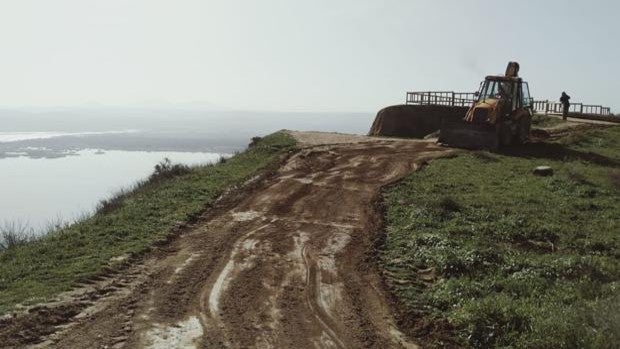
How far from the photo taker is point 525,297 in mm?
10055

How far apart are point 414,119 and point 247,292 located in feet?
133

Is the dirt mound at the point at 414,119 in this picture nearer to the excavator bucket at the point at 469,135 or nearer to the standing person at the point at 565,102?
the standing person at the point at 565,102

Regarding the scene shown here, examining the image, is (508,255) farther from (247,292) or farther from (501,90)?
(501,90)

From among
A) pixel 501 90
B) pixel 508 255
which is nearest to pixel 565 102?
pixel 501 90

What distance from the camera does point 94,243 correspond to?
13664mm

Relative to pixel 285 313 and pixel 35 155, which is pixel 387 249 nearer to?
pixel 285 313

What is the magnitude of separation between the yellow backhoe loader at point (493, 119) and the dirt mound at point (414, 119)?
54.9 feet

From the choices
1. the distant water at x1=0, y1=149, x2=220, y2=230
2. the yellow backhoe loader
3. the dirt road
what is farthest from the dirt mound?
the dirt road

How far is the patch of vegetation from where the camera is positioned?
42.6m

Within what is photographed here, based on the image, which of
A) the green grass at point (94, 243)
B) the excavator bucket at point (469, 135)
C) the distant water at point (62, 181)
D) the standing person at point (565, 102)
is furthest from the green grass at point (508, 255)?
the distant water at point (62, 181)

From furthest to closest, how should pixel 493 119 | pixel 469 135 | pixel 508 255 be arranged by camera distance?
pixel 469 135
pixel 493 119
pixel 508 255

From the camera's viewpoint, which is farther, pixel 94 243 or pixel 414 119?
pixel 414 119

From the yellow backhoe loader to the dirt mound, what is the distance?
16.7 m

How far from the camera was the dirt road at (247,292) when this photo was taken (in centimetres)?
864
